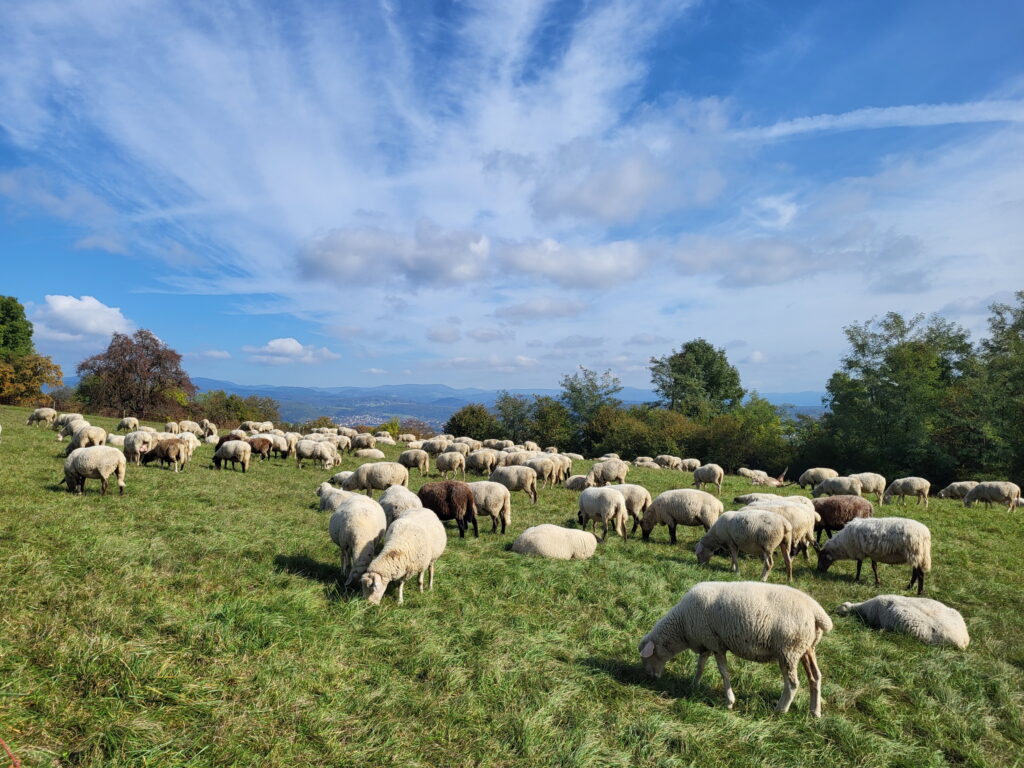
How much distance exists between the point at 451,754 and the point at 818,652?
19.1ft

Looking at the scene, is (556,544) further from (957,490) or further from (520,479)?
(957,490)

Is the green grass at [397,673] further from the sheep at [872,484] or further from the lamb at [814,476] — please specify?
the lamb at [814,476]

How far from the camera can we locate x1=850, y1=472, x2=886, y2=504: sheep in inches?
942

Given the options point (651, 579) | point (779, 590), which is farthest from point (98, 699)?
point (651, 579)

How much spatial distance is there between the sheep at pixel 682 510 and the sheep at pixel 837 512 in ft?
10.4

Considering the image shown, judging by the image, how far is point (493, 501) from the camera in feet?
46.5

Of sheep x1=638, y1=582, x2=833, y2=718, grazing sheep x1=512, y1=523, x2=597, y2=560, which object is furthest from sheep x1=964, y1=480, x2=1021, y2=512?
sheep x1=638, y1=582, x2=833, y2=718

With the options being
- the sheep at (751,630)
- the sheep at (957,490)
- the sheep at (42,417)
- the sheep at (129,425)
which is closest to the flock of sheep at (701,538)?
the sheep at (751,630)

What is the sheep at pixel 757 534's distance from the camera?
34.4ft

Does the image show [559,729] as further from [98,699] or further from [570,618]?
[98,699]

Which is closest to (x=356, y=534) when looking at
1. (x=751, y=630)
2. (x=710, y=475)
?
(x=751, y=630)

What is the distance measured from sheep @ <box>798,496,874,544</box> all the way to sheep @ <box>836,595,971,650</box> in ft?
18.5

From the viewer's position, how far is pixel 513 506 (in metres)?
18.5

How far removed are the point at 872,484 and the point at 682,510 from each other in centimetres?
1733
